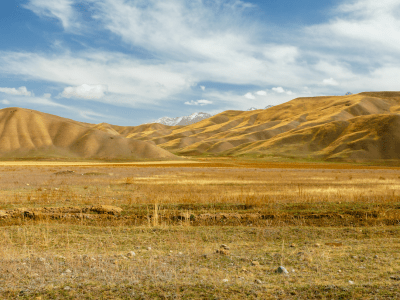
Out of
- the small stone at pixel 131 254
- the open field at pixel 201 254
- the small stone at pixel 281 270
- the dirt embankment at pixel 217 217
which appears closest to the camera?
the open field at pixel 201 254

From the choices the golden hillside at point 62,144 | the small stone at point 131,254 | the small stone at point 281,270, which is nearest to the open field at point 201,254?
the small stone at point 131,254

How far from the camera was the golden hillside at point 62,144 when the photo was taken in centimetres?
17012

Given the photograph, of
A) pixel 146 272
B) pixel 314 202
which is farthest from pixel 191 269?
pixel 314 202

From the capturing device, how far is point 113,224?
1523 centimetres

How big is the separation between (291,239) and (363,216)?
22.7ft

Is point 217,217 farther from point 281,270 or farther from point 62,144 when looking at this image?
point 62,144

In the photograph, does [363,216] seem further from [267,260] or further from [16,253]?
[16,253]

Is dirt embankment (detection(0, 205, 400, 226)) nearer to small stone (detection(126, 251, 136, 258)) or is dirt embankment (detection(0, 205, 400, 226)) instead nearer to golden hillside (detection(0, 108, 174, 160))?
small stone (detection(126, 251, 136, 258))

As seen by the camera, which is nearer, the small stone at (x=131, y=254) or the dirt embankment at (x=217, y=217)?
the small stone at (x=131, y=254)

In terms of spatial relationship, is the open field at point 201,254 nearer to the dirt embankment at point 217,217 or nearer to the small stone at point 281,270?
the dirt embankment at point 217,217

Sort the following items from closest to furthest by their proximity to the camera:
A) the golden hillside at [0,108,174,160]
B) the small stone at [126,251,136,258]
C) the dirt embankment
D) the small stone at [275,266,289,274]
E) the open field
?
the open field
the small stone at [275,266,289,274]
the small stone at [126,251,136,258]
the dirt embankment
the golden hillside at [0,108,174,160]

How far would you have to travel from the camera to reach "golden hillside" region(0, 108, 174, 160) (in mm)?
170125

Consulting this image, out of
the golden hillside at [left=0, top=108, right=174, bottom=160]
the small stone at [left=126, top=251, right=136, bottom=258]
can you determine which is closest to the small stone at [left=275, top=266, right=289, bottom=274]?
the small stone at [left=126, top=251, right=136, bottom=258]

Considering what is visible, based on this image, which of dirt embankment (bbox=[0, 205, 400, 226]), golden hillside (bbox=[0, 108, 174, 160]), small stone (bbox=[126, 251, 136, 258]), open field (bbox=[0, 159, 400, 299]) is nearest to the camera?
open field (bbox=[0, 159, 400, 299])
